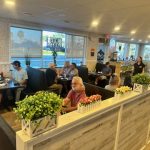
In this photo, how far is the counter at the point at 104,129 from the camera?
120 cm

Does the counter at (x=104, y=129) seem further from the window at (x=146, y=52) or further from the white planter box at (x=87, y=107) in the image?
the window at (x=146, y=52)

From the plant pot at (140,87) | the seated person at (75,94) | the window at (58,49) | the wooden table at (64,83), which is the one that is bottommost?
the wooden table at (64,83)

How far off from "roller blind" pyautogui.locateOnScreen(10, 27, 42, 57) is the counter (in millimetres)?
4342

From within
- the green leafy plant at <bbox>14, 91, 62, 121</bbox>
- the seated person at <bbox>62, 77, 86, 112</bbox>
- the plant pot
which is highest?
the green leafy plant at <bbox>14, 91, 62, 121</bbox>

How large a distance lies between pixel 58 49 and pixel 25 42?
4.90 ft

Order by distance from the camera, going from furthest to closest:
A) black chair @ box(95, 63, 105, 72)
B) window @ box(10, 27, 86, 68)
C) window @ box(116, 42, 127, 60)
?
window @ box(116, 42, 127, 60), black chair @ box(95, 63, 105, 72), window @ box(10, 27, 86, 68)

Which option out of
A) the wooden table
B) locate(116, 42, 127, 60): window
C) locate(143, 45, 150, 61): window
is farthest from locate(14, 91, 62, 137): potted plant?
locate(143, 45, 150, 61): window

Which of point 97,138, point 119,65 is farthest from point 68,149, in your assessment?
point 119,65

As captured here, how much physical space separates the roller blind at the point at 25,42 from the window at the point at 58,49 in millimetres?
34

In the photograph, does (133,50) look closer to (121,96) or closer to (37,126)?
(121,96)

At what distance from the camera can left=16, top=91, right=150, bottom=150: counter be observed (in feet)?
3.93

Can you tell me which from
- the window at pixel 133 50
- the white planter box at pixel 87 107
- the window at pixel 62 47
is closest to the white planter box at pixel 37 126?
the white planter box at pixel 87 107

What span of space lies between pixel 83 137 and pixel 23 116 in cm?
68

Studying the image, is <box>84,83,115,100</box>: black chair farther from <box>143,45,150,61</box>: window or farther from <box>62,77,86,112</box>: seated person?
<box>143,45,150,61</box>: window
